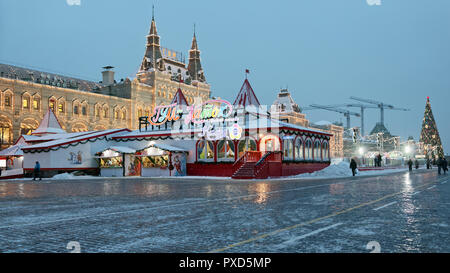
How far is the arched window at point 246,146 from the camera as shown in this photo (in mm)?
37375

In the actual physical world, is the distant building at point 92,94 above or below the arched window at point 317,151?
above

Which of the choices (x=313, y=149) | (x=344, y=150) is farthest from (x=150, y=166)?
(x=344, y=150)

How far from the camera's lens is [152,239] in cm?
714

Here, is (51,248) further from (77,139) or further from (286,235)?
(77,139)

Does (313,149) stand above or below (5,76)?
below

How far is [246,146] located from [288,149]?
4.07 metres

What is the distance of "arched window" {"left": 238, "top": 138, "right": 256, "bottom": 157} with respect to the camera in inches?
1471

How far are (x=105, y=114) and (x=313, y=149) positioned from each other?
142 feet

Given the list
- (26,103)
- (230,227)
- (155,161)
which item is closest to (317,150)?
(155,161)

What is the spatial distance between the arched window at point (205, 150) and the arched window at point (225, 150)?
0.83 metres

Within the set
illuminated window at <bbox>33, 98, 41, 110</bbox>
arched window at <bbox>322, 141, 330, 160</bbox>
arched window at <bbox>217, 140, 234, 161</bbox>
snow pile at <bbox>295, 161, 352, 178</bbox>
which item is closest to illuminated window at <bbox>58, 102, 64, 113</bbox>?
illuminated window at <bbox>33, 98, 41, 110</bbox>

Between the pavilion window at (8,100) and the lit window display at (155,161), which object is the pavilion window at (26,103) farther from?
the lit window display at (155,161)

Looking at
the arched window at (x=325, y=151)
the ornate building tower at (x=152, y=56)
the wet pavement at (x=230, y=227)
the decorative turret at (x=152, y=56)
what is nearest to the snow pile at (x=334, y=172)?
the arched window at (x=325, y=151)

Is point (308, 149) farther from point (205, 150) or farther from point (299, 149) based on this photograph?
point (205, 150)
